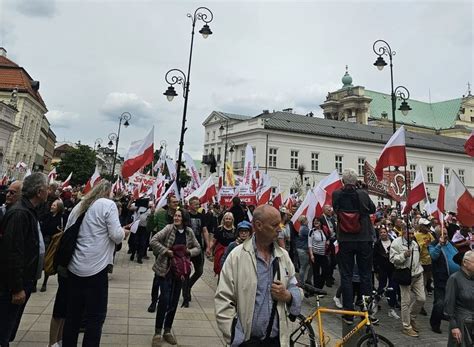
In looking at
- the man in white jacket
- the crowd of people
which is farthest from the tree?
the man in white jacket

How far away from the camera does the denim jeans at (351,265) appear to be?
18.7ft

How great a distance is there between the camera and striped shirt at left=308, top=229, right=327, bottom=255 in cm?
955

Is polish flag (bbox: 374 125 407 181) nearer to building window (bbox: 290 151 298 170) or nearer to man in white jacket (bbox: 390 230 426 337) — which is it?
man in white jacket (bbox: 390 230 426 337)

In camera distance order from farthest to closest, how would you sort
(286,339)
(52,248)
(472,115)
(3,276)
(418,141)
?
(472,115) < (418,141) < (52,248) < (3,276) < (286,339)

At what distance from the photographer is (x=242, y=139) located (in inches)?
2389

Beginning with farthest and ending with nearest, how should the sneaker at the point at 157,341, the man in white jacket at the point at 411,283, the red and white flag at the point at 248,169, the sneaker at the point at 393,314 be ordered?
the red and white flag at the point at 248,169 → the sneaker at the point at 393,314 → the man in white jacket at the point at 411,283 → the sneaker at the point at 157,341

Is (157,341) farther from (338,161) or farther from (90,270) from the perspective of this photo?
(338,161)

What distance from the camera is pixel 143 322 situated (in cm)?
608

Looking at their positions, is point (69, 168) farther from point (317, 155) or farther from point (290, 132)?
point (317, 155)

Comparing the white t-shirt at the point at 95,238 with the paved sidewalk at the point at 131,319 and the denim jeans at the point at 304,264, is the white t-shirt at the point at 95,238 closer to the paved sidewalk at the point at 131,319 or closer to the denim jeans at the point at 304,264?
the paved sidewalk at the point at 131,319

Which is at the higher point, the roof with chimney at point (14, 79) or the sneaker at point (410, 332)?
the roof with chimney at point (14, 79)

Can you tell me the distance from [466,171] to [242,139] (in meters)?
41.2

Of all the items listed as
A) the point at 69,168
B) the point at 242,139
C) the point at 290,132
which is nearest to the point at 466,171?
the point at 290,132

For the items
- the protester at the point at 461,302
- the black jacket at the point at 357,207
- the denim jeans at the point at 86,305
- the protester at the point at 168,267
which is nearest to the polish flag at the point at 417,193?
the black jacket at the point at 357,207
